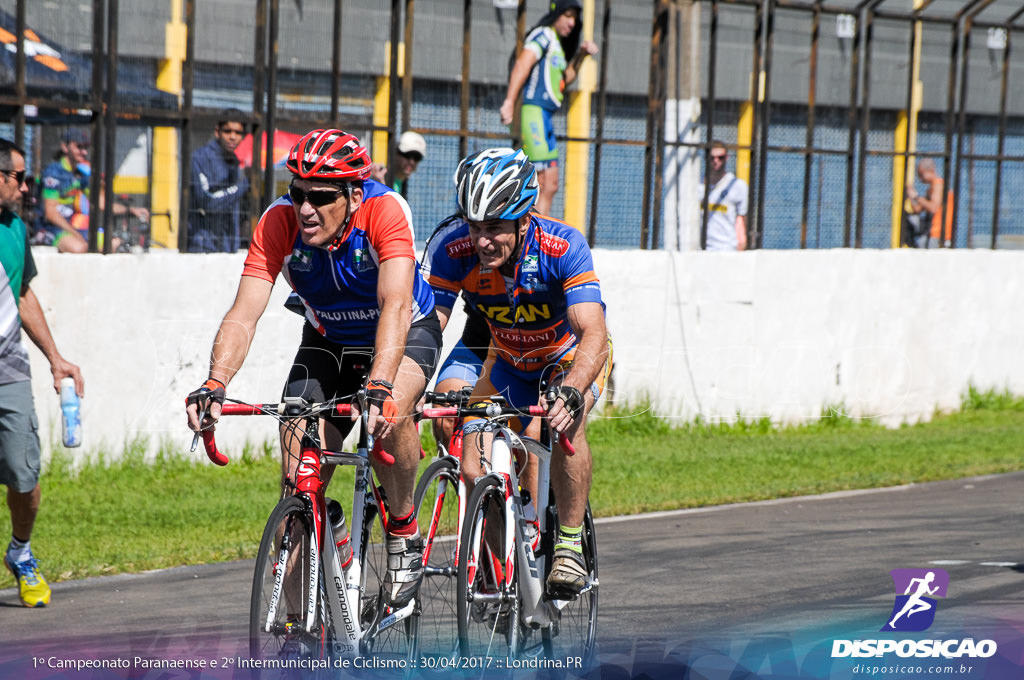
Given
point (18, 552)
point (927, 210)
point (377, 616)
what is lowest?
point (18, 552)

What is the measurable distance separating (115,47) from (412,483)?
657cm

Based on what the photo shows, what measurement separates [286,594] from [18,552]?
284cm

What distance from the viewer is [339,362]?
606 cm

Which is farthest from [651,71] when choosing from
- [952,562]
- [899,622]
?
[899,622]

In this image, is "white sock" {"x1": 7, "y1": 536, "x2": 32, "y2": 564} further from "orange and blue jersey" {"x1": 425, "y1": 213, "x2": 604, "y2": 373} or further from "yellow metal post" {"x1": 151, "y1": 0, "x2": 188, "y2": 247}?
"yellow metal post" {"x1": 151, "y1": 0, "x2": 188, "y2": 247}

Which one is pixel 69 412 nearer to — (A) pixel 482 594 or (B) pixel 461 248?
(B) pixel 461 248

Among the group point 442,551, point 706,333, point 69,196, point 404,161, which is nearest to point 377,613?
point 442,551

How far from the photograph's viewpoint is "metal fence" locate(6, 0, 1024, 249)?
11289mm

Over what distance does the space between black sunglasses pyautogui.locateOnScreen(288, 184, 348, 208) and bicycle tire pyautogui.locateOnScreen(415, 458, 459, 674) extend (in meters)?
1.20

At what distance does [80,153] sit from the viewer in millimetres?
11086

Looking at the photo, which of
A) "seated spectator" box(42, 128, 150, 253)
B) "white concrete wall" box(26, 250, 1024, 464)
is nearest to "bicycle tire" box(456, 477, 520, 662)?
"white concrete wall" box(26, 250, 1024, 464)

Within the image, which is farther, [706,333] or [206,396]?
[706,333]

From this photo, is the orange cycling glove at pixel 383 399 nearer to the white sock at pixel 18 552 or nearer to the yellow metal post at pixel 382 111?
the white sock at pixel 18 552

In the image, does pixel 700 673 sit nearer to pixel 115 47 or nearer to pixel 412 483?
pixel 412 483
